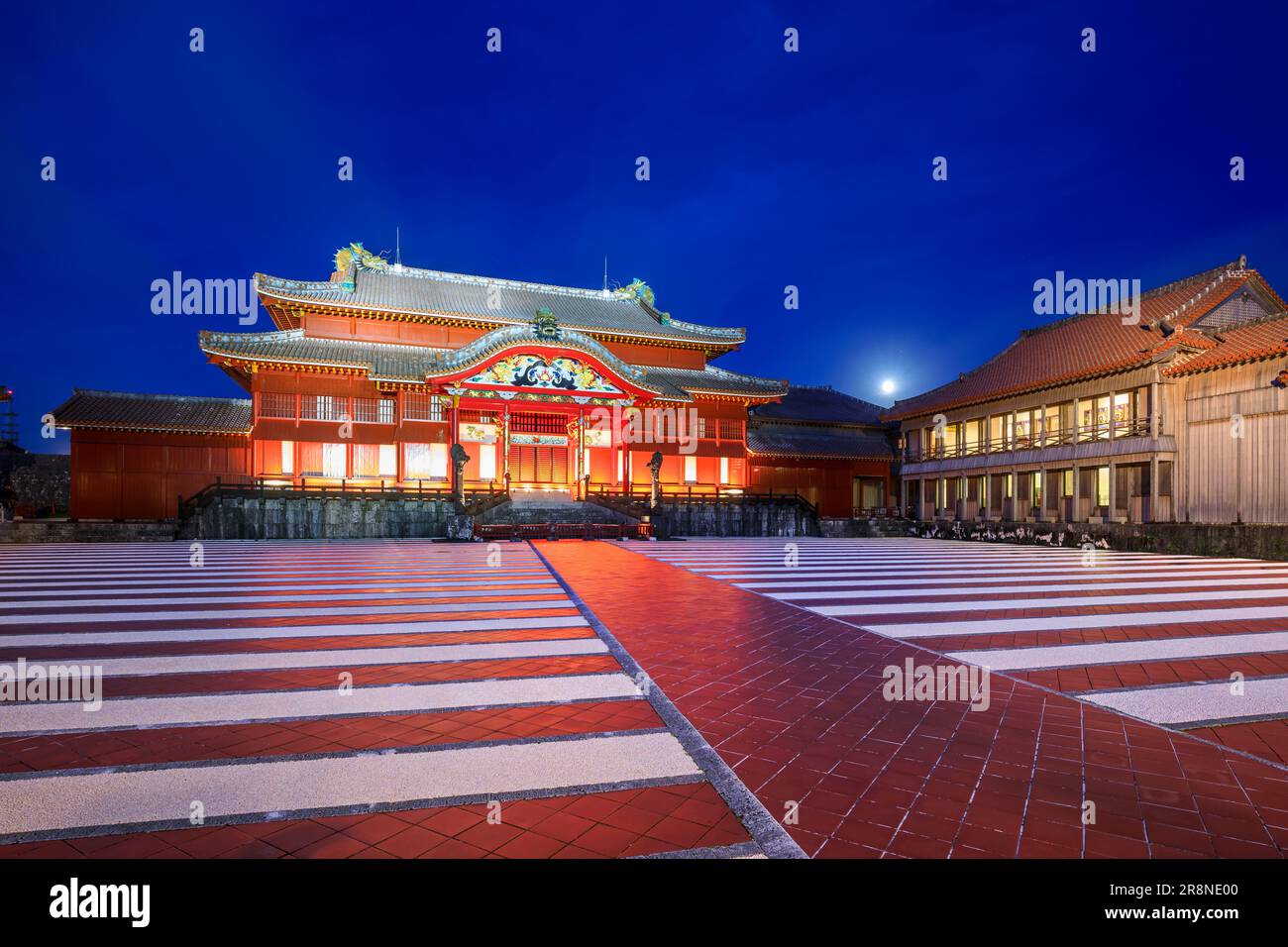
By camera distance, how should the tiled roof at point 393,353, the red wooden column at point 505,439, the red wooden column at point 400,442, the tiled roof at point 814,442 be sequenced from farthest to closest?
the tiled roof at point 814,442, the red wooden column at point 400,442, the red wooden column at point 505,439, the tiled roof at point 393,353

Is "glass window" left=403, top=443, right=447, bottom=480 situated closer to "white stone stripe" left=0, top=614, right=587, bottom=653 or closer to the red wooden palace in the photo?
the red wooden palace

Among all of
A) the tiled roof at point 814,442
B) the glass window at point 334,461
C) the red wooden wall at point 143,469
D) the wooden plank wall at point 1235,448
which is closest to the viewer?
the wooden plank wall at point 1235,448

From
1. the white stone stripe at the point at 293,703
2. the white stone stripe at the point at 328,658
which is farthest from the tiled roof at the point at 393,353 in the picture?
the white stone stripe at the point at 293,703

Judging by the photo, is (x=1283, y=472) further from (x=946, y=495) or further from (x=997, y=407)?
(x=946, y=495)

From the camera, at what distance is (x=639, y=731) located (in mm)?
3713

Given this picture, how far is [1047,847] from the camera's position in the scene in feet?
8.15

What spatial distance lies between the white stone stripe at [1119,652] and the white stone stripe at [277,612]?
15.8 ft

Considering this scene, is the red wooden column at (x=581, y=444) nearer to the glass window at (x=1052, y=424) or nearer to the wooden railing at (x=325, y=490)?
the wooden railing at (x=325, y=490)

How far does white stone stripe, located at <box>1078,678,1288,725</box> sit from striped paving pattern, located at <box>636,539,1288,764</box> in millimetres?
13

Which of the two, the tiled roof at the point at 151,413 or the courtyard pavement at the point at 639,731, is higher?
the tiled roof at the point at 151,413

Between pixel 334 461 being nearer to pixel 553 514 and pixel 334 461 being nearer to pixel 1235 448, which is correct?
pixel 553 514

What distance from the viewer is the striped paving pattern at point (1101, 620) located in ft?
14.4

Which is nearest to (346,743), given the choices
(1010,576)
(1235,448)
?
(1010,576)
